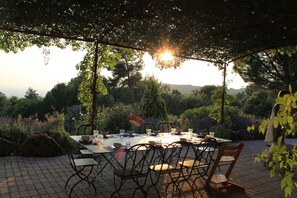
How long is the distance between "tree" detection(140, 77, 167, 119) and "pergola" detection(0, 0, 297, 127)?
319cm

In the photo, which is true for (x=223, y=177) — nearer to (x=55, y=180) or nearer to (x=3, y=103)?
(x=55, y=180)

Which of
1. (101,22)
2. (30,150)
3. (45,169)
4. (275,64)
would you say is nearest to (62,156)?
(30,150)

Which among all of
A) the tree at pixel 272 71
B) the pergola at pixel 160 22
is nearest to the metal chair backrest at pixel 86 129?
the pergola at pixel 160 22

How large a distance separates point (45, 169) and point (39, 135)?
151cm

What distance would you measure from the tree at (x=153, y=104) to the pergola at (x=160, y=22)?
10.5 ft

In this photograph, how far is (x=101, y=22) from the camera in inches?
Result: 222

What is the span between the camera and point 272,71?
637 inches

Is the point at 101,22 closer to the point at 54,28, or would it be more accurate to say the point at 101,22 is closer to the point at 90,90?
the point at 54,28

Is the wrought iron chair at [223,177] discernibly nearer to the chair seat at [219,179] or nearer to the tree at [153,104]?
the chair seat at [219,179]

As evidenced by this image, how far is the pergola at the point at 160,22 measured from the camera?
4.74 m

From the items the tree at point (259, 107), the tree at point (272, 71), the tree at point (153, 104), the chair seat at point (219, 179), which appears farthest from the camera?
the tree at point (259, 107)

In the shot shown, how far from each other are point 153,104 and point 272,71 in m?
8.91

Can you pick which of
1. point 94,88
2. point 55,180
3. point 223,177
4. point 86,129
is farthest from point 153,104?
point 55,180

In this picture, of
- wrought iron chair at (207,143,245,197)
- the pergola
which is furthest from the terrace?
the pergola
